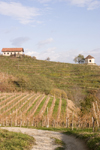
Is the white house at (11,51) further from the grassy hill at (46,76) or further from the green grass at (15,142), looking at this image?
the green grass at (15,142)

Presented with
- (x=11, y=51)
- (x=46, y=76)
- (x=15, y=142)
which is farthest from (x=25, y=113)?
(x=11, y=51)

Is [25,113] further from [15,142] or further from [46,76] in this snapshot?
[46,76]

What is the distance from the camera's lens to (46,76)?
55.6m

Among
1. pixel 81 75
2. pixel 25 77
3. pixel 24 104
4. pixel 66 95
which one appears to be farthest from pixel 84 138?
pixel 81 75

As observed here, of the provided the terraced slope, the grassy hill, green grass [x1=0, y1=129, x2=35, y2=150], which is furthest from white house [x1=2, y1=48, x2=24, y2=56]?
green grass [x1=0, y1=129, x2=35, y2=150]

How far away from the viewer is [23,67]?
59.0 meters

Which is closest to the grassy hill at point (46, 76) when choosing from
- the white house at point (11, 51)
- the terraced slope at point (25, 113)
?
the white house at point (11, 51)

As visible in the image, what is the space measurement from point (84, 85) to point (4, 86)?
59.8ft

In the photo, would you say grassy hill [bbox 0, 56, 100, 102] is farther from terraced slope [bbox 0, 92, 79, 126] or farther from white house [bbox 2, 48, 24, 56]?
terraced slope [bbox 0, 92, 79, 126]

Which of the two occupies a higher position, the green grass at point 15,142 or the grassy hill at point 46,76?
the grassy hill at point 46,76

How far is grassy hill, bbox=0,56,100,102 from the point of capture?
158ft

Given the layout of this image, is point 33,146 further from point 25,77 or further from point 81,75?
point 81,75

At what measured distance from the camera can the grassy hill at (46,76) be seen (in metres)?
48.0

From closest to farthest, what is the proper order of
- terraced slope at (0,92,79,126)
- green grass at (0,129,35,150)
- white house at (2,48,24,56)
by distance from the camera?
1. green grass at (0,129,35,150)
2. terraced slope at (0,92,79,126)
3. white house at (2,48,24,56)
